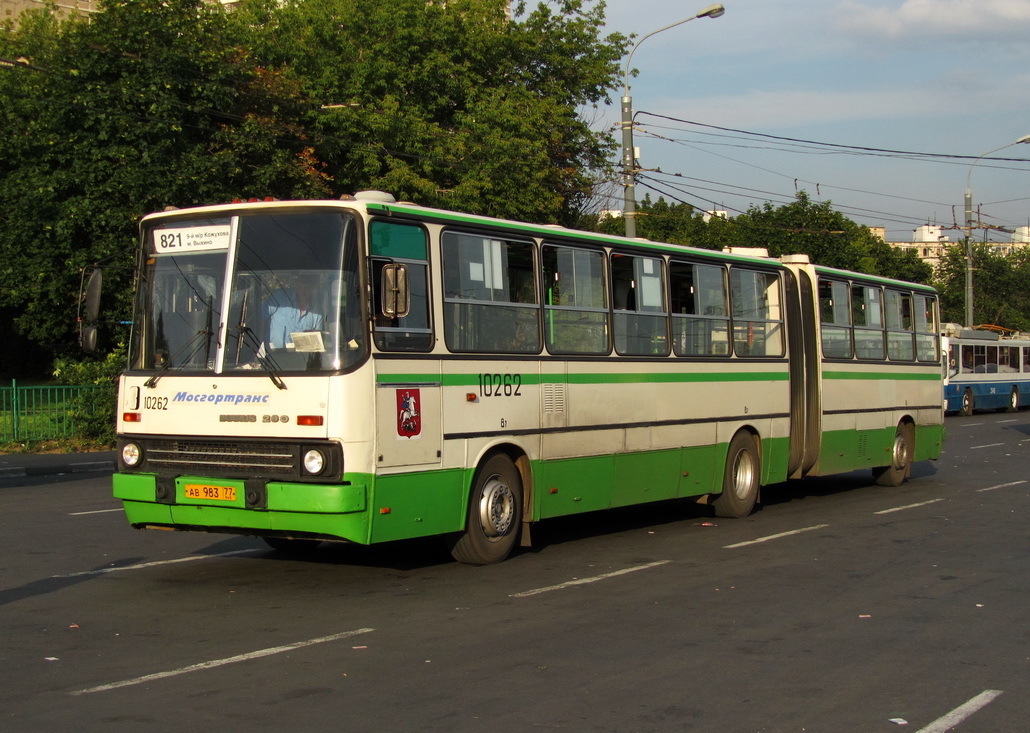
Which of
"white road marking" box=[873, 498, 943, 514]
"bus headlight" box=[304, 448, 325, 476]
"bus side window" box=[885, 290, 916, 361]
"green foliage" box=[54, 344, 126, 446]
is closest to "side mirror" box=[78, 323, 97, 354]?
"bus headlight" box=[304, 448, 325, 476]

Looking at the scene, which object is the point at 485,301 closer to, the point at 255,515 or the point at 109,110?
the point at 255,515

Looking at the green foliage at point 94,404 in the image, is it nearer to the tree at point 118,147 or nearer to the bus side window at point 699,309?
the tree at point 118,147

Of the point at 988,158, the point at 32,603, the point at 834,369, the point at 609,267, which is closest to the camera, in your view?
the point at 32,603

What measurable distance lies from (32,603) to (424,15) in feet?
106

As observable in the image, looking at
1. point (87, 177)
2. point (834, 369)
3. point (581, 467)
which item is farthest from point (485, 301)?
point (87, 177)

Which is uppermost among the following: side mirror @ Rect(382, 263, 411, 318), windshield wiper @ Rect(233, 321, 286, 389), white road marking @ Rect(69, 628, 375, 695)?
side mirror @ Rect(382, 263, 411, 318)

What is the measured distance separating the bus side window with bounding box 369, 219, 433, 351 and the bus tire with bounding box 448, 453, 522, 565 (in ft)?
4.64

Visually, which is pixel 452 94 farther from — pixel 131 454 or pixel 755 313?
pixel 131 454

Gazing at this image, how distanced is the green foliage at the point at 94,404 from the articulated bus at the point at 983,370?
2885 cm

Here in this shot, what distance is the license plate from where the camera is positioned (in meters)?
9.23

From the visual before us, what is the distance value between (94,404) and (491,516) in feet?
56.3

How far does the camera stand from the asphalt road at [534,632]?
6102 mm

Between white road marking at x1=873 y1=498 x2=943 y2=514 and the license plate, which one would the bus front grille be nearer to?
the license plate

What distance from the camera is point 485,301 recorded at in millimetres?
10641
